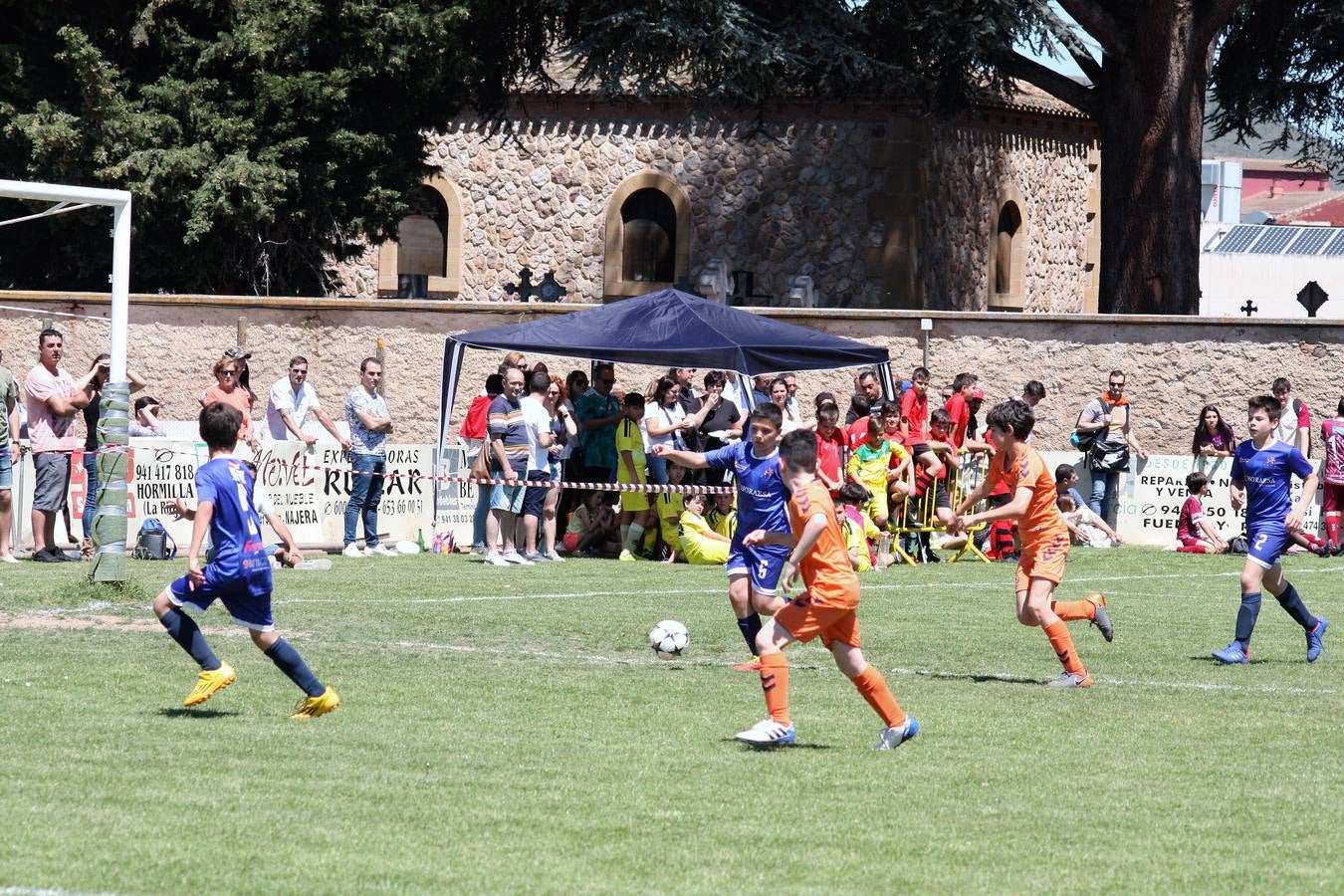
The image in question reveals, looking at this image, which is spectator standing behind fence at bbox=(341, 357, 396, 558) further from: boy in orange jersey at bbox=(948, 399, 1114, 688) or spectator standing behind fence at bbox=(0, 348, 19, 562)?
boy in orange jersey at bbox=(948, 399, 1114, 688)

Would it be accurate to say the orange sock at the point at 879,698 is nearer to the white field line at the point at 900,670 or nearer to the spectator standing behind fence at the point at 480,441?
the white field line at the point at 900,670

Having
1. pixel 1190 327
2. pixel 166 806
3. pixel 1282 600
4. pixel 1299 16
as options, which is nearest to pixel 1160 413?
pixel 1190 327

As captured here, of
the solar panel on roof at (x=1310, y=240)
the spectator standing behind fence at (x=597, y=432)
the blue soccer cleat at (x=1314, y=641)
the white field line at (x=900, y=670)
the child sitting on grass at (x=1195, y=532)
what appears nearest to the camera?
the white field line at (x=900, y=670)

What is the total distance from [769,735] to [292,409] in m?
12.3

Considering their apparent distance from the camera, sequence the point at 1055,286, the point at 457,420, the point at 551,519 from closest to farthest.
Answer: the point at 551,519 → the point at 457,420 → the point at 1055,286

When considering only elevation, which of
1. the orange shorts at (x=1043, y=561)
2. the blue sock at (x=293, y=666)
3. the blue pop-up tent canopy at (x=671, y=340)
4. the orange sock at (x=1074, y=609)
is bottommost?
the blue sock at (x=293, y=666)

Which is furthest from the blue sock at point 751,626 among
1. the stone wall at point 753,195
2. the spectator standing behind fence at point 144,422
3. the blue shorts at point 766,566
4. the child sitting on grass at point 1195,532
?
the stone wall at point 753,195

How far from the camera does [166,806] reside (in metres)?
7.61

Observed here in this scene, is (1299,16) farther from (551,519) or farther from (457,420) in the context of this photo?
(551,519)

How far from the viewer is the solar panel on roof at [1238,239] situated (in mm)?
74312

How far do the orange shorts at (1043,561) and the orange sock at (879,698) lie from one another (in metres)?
2.88

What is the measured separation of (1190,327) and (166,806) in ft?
70.0

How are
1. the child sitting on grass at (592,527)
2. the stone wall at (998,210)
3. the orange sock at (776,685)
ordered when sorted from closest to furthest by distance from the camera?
the orange sock at (776,685) → the child sitting on grass at (592,527) → the stone wall at (998,210)

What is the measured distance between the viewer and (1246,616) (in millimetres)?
13078
